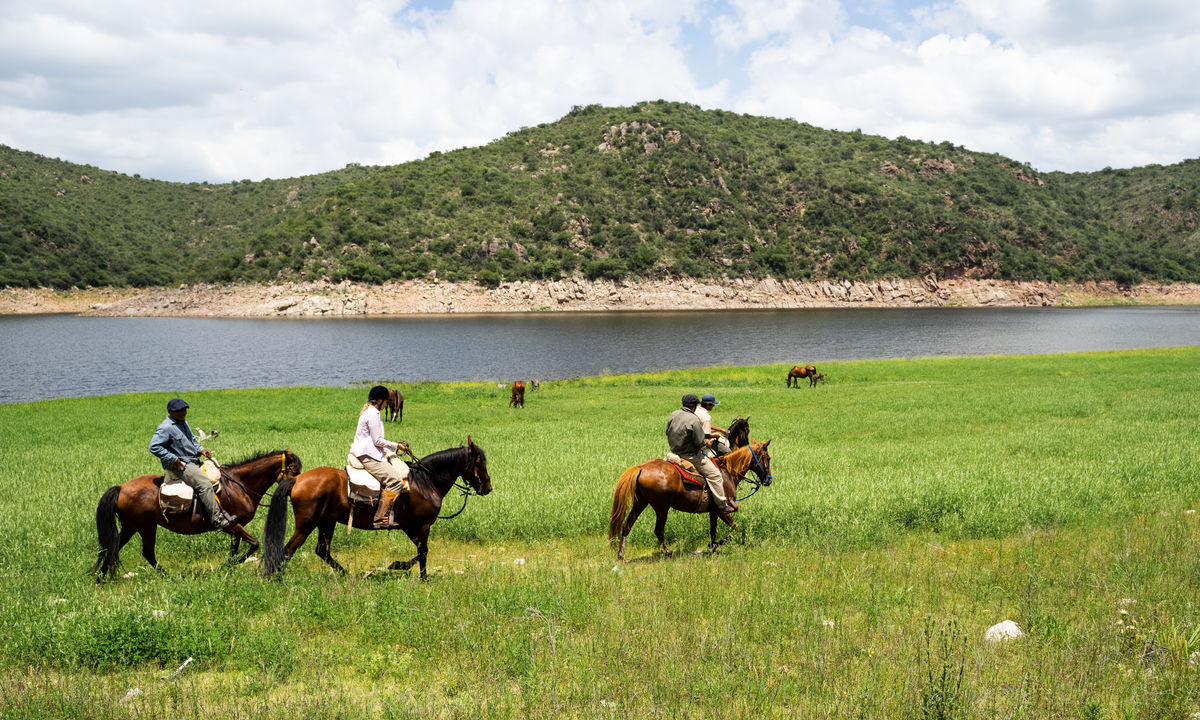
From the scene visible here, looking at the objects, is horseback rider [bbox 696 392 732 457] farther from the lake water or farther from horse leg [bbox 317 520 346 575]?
the lake water

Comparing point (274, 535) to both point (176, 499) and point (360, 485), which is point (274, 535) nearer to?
point (360, 485)

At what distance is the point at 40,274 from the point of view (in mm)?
145000

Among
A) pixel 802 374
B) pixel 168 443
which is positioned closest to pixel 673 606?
pixel 168 443

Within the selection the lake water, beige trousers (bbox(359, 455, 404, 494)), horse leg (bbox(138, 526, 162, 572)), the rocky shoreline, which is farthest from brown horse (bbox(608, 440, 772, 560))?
the rocky shoreline

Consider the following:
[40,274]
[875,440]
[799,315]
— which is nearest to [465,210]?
[799,315]

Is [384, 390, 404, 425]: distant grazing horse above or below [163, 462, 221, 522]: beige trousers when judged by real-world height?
below

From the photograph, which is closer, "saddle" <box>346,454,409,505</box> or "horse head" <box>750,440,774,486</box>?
"saddle" <box>346,454,409,505</box>

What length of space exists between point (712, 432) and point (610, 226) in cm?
15088

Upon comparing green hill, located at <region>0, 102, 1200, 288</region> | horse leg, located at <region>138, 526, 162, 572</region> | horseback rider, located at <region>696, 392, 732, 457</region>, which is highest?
green hill, located at <region>0, 102, 1200, 288</region>

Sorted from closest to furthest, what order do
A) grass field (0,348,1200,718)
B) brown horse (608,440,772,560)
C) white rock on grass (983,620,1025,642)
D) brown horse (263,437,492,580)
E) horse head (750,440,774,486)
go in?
1. grass field (0,348,1200,718)
2. white rock on grass (983,620,1025,642)
3. brown horse (263,437,492,580)
4. brown horse (608,440,772,560)
5. horse head (750,440,774,486)

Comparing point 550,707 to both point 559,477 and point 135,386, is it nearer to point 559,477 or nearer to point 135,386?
point 559,477

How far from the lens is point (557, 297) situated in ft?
476

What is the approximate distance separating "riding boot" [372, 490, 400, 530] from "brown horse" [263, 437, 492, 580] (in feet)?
0.57

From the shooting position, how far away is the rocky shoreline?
133 m
